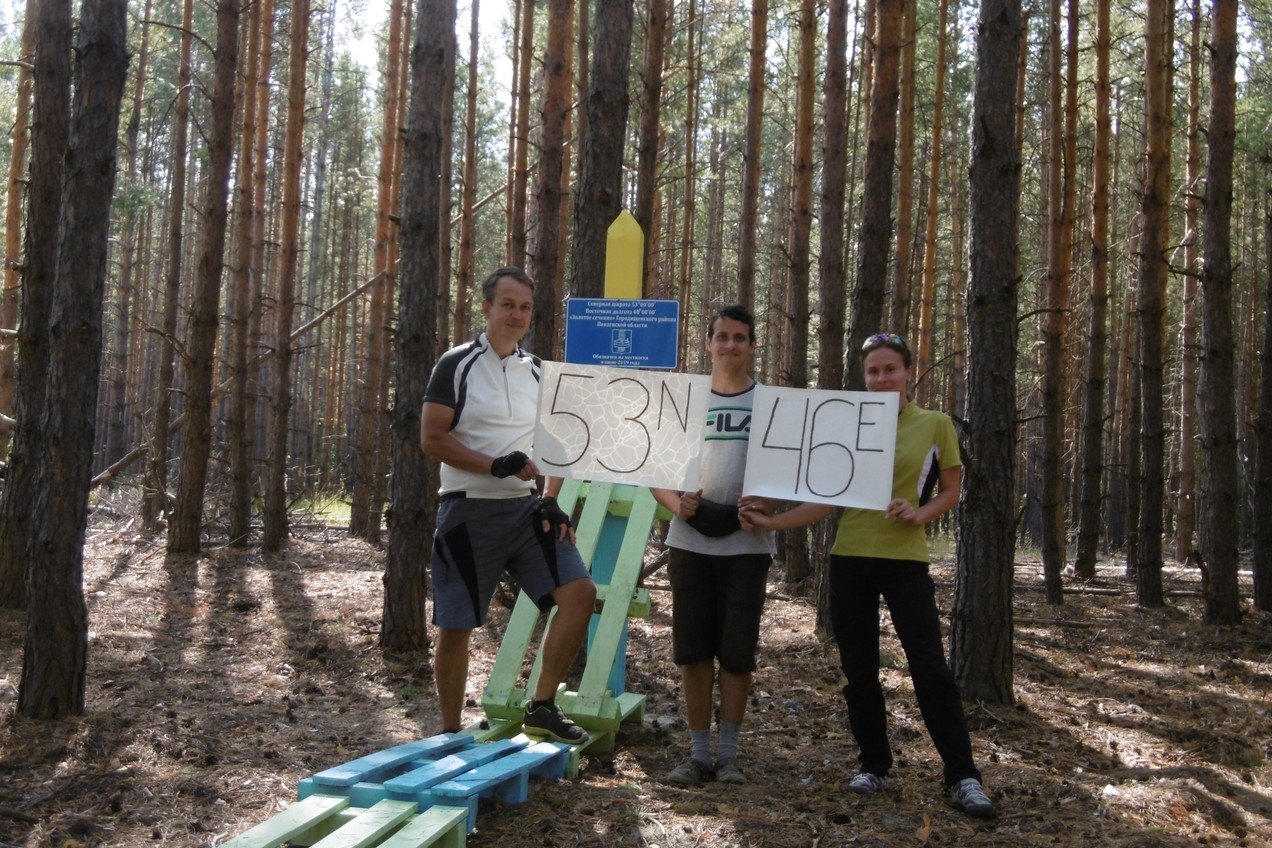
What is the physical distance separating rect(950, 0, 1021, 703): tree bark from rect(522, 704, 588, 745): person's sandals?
2684 millimetres

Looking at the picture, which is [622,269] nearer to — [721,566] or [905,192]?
[721,566]

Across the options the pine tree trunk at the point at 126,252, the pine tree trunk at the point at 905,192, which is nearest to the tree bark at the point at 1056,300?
the pine tree trunk at the point at 905,192

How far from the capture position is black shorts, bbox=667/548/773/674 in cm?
452

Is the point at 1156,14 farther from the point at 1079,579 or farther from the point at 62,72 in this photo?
the point at 62,72

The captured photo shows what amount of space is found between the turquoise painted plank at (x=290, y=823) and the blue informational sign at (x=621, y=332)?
2550 mm

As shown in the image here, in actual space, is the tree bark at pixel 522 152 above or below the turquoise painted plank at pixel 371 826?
above

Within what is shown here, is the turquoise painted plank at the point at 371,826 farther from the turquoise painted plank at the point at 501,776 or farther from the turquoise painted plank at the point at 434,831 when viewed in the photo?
the turquoise painted plank at the point at 501,776

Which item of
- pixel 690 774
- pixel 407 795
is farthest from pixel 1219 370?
pixel 407 795

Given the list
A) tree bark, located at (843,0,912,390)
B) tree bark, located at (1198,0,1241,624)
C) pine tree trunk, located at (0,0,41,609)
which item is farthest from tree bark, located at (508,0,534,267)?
tree bark, located at (1198,0,1241,624)

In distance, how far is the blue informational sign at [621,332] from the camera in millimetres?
5434

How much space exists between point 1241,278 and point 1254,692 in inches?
1019

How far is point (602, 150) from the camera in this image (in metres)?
6.58

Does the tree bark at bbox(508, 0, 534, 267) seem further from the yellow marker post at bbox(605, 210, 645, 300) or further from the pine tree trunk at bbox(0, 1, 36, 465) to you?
the yellow marker post at bbox(605, 210, 645, 300)

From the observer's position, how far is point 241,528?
44.3ft
